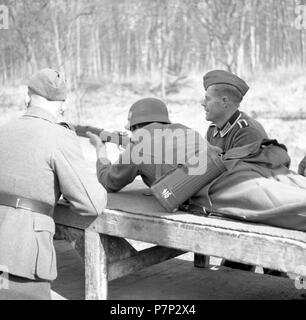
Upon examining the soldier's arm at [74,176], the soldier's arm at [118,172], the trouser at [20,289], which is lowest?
the trouser at [20,289]

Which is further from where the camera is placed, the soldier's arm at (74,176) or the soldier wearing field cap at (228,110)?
the soldier wearing field cap at (228,110)

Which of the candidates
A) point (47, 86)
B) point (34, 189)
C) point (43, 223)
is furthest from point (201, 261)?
point (47, 86)

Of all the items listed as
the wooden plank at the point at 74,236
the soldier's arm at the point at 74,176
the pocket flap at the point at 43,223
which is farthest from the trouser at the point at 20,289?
the wooden plank at the point at 74,236

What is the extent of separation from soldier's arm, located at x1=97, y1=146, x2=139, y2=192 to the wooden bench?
0.27 ft

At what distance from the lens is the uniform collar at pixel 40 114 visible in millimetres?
2891

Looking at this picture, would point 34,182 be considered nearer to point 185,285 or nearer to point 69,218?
point 69,218

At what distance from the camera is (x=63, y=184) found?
2822 mm

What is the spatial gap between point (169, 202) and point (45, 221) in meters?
0.65

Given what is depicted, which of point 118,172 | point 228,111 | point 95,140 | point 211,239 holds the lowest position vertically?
point 211,239

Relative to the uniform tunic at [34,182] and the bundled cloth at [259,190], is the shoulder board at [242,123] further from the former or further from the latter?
the uniform tunic at [34,182]

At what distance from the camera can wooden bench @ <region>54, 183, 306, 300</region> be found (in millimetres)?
2488

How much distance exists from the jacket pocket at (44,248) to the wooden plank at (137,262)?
55 cm

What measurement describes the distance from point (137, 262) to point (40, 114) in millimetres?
1177

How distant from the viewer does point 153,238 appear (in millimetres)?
2912
